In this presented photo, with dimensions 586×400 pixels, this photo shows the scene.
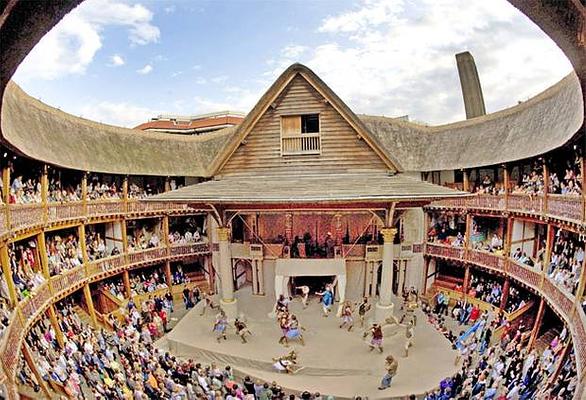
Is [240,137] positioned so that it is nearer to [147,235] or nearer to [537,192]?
[147,235]

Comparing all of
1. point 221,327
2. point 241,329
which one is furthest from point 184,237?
point 241,329

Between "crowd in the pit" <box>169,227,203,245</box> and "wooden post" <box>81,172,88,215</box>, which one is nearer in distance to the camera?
"wooden post" <box>81,172,88,215</box>

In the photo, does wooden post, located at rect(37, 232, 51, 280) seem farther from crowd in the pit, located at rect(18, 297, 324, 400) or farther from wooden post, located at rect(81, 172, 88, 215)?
wooden post, located at rect(81, 172, 88, 215)

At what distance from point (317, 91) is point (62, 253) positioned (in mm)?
15314

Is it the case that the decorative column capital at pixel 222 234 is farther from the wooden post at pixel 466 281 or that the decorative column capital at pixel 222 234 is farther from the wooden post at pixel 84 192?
the wooden post at pixel 466 281

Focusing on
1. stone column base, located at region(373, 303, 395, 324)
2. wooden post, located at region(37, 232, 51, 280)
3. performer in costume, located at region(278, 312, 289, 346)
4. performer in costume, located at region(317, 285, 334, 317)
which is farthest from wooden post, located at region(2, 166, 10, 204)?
stone column base, located at region(373, 303, 395, 324)

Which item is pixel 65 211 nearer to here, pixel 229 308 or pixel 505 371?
pixel 229 308

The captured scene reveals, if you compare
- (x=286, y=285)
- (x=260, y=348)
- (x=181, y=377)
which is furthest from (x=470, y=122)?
(x=181, y=377)

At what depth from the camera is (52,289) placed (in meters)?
18.2

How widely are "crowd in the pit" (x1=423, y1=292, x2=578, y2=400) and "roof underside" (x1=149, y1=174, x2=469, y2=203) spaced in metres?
6.26

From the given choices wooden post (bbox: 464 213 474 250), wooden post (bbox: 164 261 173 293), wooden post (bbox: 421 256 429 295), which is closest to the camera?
wooden post (bbox: 464 213 474 250)

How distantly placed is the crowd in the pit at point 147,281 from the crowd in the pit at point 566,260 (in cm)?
2120

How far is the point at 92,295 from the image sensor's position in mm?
23719

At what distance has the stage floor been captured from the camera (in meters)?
14.6
